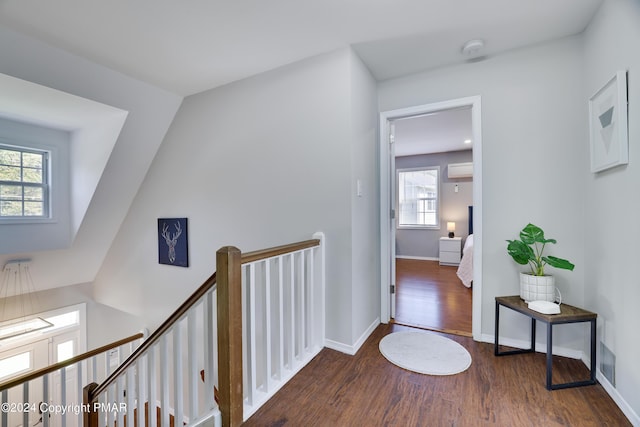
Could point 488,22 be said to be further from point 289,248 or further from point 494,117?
point 289,248

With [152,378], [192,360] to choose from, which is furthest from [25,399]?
[192,360]

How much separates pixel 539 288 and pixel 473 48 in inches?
72.9

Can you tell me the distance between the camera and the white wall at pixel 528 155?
2133 millimetres

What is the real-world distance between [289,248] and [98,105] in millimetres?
2548

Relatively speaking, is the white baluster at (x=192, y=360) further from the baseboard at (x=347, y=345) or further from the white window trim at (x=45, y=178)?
the white window trim at (x=45, y=178)

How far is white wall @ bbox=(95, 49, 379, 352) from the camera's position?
2289mm

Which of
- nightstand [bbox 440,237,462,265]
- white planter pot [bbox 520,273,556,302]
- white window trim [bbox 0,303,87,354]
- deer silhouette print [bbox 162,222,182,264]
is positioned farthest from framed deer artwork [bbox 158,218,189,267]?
nightstand [bbox 440,237,462,265]

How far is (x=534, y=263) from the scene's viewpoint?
218 cm

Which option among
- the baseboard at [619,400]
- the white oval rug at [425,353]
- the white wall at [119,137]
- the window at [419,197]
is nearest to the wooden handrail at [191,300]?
the white oval rug at [425,353]

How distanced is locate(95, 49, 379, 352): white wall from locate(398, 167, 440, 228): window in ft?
14.6

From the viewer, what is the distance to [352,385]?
6.10ft

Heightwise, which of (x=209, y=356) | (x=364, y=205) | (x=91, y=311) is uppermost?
(x=364, y=205)

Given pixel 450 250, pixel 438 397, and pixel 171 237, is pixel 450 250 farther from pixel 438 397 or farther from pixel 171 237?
pixel 171 237

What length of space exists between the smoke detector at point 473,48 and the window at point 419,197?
4.38 m
